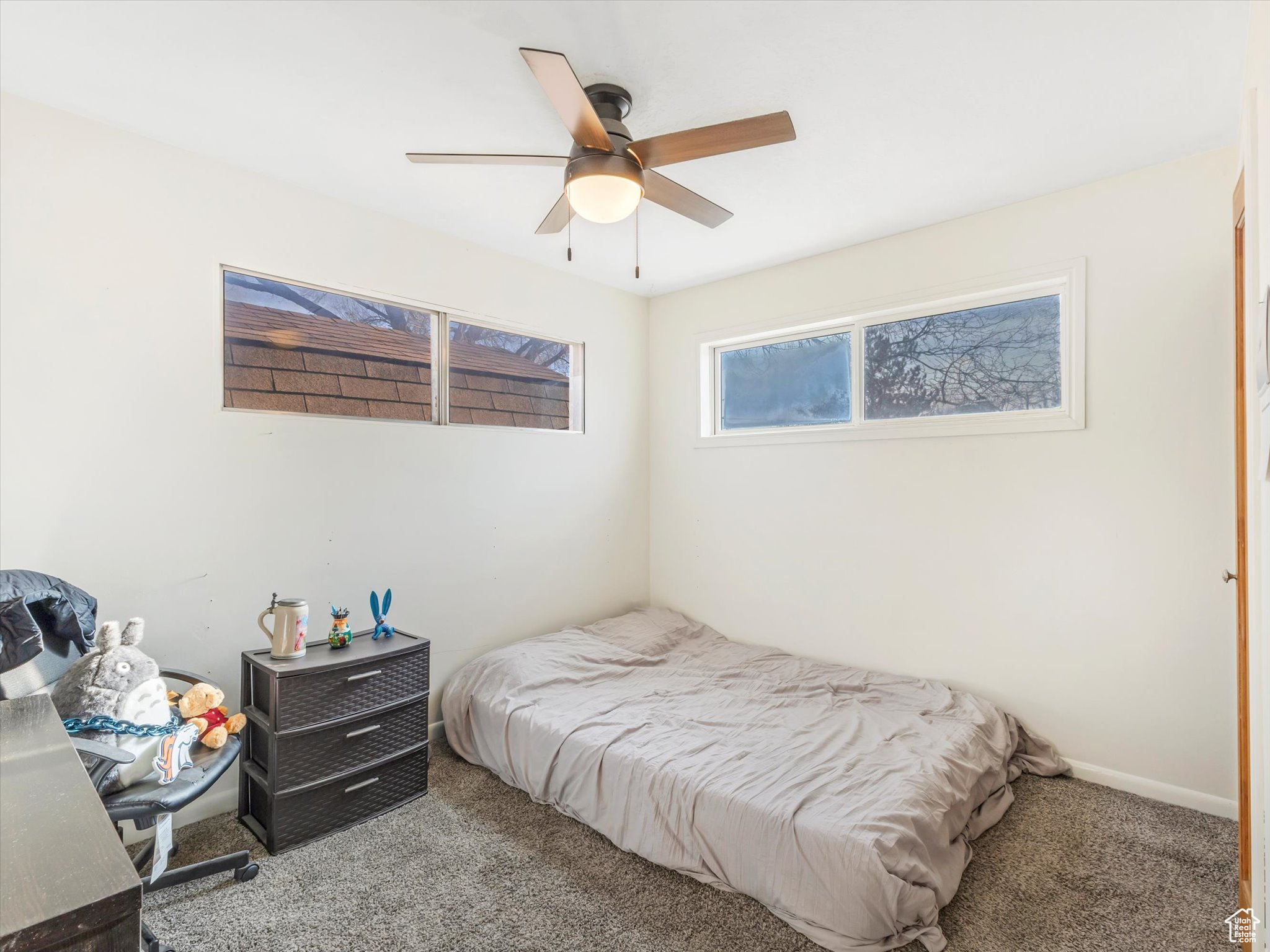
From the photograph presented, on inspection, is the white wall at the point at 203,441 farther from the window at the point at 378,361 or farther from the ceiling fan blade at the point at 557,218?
the ceiling fan blade at the point at 557,218

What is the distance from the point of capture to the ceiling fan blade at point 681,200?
2.01 m

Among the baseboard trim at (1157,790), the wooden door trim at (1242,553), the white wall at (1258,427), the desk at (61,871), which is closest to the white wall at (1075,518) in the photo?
the baseboard trim at (1157,790)

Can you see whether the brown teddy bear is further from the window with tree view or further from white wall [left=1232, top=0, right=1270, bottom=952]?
the window with tree view

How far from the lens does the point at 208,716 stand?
6.18 feet

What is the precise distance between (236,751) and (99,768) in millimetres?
386

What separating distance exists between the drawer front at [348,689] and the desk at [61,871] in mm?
1374

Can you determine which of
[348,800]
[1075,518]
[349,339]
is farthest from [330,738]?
[1075,518]

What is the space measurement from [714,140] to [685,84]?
0.33m

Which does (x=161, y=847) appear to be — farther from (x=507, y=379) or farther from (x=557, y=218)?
(x=507, y=379)

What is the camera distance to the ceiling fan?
1627mm

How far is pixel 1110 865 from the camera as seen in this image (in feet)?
6.60

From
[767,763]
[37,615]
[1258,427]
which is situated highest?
[1258,427]

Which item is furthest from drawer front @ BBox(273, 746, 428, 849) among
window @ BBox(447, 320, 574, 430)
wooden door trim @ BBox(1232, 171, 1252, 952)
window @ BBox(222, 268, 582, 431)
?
wooden door trim @ BBox(1232, 171, 1252, 952)

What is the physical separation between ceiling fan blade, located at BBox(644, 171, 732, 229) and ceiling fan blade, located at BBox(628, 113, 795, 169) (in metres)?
0.12
